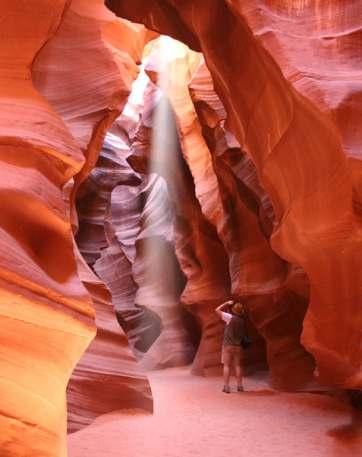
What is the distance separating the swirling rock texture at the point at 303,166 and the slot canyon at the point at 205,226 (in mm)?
21

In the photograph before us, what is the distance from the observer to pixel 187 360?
531 inches

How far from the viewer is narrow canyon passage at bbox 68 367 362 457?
514cm

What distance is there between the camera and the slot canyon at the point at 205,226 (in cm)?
349

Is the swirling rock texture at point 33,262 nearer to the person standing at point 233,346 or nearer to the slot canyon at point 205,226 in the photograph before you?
the slot canyon at point 205,226

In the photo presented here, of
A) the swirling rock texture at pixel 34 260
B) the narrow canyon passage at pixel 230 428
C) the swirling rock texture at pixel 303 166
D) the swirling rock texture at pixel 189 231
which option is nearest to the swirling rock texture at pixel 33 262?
the swirling rock texture at pixel 34 260

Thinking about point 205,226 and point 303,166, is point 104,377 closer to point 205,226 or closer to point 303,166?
point 303,166

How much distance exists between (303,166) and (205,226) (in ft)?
22.9

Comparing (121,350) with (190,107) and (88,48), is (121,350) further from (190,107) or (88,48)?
(190,107)

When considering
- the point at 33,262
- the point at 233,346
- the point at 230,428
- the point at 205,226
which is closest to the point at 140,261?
the point at 205,226

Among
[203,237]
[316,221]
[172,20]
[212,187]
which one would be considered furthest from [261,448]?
[203,237]

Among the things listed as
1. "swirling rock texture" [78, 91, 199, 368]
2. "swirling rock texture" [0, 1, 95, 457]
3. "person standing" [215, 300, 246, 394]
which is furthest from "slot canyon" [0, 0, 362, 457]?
"swirling rock texture" [78, 91, 199, 368]

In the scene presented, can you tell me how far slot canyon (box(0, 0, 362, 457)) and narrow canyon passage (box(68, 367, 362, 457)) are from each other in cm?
4

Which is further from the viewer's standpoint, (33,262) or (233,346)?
(233,346)

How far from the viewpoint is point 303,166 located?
19.3ft
